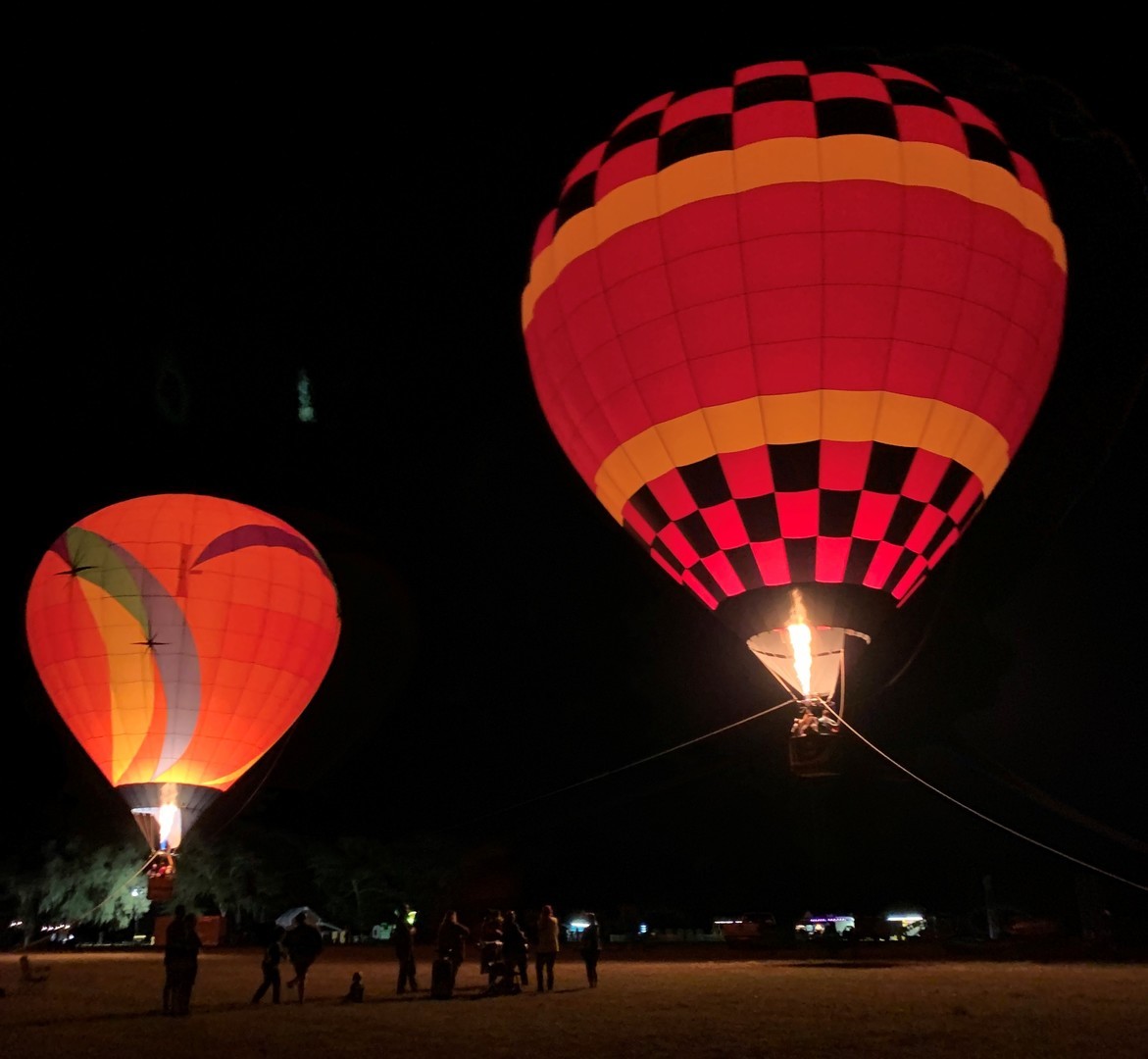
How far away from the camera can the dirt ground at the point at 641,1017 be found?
606 centimetres

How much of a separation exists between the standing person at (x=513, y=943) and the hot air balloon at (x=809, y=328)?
2.73 metres

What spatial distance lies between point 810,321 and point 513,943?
18.2 ft

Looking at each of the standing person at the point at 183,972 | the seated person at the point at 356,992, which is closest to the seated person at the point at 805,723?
the seated person at the point at 356,992

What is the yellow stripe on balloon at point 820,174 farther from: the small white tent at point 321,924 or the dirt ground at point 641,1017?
the small white tent at point 321,924

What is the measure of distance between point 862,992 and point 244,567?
932 cm

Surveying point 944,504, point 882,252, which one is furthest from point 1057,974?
point 882,252

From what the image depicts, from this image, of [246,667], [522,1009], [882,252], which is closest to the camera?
[522,1009]

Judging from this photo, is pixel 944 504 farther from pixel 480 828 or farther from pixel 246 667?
pixel 480 828

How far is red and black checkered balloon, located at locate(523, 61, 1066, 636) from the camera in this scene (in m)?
9.05

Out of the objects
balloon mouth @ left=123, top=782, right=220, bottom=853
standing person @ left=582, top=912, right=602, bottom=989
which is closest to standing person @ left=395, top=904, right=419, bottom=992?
standing person @ left=582, top=912, right=602, bottom=989

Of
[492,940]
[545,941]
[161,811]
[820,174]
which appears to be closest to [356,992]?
[492,940]

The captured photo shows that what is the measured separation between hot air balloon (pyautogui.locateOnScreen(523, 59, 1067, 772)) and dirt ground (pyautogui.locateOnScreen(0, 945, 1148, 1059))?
2.28 meters

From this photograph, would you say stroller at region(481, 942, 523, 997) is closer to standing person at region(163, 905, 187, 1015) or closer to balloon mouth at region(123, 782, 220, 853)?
standing person at region(163, 905, 187, 1015)

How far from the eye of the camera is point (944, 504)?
31.9 ft
